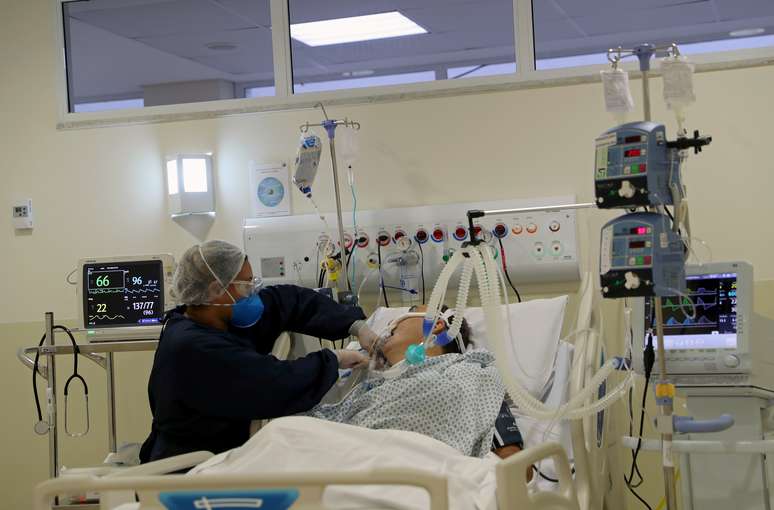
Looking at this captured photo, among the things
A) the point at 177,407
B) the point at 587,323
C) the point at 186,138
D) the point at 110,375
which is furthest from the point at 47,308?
the point at 587,323

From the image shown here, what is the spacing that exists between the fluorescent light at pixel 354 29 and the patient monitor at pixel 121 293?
115cm

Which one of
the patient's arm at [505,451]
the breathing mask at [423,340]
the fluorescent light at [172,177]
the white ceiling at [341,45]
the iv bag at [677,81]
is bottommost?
the patient's arm at [505,451]

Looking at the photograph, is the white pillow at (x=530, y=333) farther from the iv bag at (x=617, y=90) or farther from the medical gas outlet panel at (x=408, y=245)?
the iv bag at (x=617, y=90)

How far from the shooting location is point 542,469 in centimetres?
279

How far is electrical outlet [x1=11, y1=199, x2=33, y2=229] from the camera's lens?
169 inches

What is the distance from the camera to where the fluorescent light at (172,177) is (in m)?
4.06

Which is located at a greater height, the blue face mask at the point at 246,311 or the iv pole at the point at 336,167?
the iv pole at the point at 336,167

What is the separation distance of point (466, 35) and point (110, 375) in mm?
2000

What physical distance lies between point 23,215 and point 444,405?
8.06 ft

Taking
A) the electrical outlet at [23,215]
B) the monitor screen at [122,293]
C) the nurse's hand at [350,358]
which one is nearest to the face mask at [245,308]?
the nurse's hand at [350,358]

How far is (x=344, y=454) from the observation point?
7.68ft

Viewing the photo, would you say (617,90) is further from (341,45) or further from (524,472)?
(341,45)

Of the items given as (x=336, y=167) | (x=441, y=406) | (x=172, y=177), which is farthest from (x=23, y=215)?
(x=441, y=406)

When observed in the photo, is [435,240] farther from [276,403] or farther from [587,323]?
[276,403]
